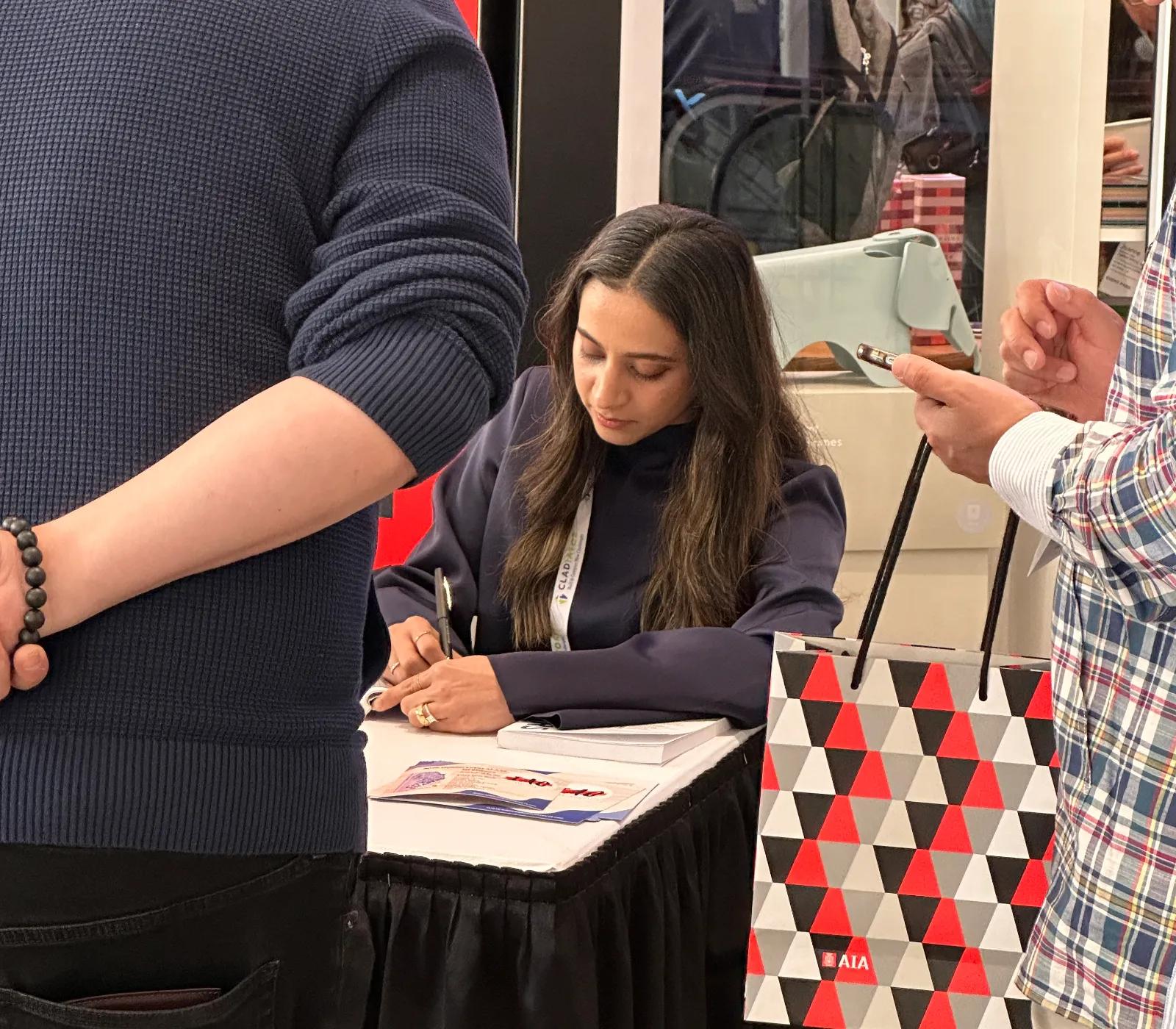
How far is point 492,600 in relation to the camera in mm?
2418

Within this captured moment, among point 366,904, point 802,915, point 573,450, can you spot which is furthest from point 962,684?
point 573,450

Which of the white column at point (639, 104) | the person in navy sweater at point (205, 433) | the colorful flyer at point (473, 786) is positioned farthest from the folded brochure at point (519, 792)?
the white column at point (639, 104)

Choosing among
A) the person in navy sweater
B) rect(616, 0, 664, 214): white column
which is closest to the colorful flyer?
the person in navy sweater

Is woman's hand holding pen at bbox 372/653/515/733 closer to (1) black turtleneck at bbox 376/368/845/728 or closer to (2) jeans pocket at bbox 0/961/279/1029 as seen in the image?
(1) black turtleneck at bbox 376/368/845/728

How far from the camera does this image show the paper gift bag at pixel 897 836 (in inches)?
50.5

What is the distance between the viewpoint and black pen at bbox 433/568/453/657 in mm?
2234

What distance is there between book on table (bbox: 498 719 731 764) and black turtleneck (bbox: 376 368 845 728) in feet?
0.13

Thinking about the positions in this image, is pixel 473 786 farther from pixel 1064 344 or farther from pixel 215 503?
pixel 215 503

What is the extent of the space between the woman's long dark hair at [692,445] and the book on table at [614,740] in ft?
1.01

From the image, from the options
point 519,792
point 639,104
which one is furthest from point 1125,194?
point 519,792

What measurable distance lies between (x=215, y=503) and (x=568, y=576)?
1681 millimetres

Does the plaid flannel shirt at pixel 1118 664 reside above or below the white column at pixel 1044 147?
below

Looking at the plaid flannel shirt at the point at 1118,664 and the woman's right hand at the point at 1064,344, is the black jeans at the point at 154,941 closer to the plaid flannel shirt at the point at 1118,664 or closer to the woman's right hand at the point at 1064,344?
the plaid flannel shirt at the point at 1118,664

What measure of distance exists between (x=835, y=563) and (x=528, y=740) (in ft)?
2.13
